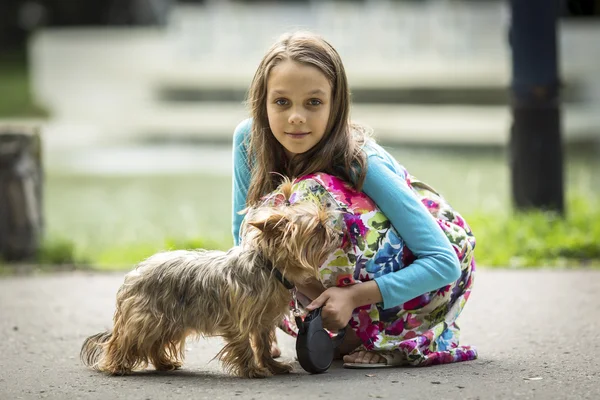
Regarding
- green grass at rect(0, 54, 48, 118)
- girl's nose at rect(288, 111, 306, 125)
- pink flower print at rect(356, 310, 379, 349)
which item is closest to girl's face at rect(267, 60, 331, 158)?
girl's nose at rect(288, 111, 306, 125)

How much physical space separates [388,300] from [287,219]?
0.56m

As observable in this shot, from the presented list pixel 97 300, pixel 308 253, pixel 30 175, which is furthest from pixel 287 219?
pixel 30 175

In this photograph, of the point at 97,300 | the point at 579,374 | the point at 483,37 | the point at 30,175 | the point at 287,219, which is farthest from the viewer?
the point at 483,37

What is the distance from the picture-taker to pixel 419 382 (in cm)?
378

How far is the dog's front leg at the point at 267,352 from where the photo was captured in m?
3.86

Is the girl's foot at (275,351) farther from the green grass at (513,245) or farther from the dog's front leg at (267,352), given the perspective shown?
the green grass at (513,245)

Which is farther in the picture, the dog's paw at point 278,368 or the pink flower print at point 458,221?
the pink flower print at point 458,221

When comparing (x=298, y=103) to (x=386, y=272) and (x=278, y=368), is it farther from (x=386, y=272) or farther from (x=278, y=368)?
(x=278, y=368)

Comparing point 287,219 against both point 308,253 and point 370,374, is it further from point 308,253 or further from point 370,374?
point 370,374

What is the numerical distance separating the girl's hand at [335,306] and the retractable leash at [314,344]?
25 millimetres

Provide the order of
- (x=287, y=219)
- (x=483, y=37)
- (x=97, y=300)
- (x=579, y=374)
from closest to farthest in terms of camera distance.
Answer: (x=287, y=219), (x=579, y=374), (x=97, y=300), (x=483, y=37)

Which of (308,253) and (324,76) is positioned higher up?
(324,76)

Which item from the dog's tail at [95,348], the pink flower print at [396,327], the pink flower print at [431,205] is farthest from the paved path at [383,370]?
the pink flower print at [431,205]

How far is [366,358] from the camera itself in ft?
13.4
